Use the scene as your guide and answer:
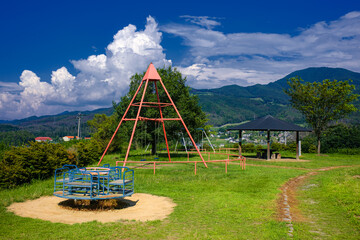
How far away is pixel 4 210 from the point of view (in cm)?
901

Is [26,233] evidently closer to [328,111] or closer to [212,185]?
[212,185]

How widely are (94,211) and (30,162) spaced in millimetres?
7307

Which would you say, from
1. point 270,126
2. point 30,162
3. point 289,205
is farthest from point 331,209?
point 270,126

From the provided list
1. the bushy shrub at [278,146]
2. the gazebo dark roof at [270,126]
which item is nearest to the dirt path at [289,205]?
the gazebo dark roof at [270,126]

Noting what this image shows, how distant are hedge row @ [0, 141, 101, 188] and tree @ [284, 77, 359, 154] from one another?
29.5 metres

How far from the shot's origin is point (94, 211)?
935 centimetres

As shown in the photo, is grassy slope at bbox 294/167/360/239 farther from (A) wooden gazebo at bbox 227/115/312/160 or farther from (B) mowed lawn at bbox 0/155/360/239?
(A) wooden gazebo at bbox 227/115/312/160

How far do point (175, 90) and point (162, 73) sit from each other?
3569 millimetres

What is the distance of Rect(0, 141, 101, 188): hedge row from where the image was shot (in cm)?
1323

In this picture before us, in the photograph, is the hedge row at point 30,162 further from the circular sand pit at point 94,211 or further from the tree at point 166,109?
the tree at point 166,109

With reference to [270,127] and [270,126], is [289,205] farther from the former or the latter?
[270,126]

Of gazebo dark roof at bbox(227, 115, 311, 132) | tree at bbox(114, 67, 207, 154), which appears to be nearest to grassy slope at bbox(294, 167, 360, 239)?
gazebo dark roof at bbox(227, 115, 311, 132)

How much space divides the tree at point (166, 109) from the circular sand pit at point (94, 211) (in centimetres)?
1659

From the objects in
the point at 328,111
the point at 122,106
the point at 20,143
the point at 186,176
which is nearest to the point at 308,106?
the point at 328,111
